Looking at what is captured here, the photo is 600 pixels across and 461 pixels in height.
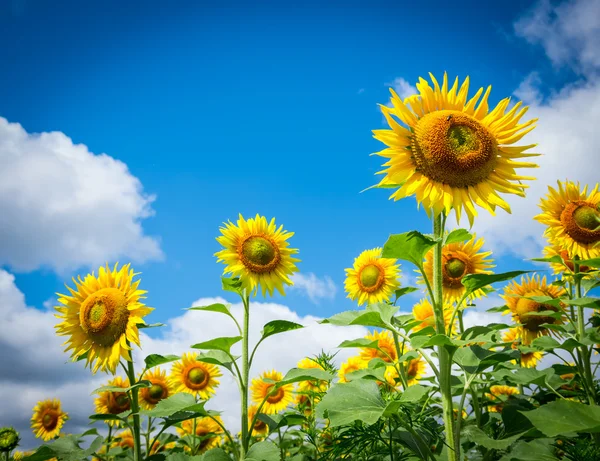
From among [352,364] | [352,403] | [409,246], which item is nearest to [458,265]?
[352,364]

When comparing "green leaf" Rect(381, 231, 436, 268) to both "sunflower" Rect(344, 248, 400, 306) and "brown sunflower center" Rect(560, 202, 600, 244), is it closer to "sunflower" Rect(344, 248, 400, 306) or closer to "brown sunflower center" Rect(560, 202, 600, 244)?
"brown sunflower center" Rect(560, 202, 600, 244)

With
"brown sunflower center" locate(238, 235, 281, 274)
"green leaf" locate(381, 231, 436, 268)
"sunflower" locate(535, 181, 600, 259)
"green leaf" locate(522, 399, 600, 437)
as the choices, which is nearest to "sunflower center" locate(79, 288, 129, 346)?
→ "brown sunflower center" locate(238, 235, 281, 274)

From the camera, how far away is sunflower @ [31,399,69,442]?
9258 mm

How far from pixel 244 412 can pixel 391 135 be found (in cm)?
231

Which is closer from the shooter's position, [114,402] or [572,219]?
[572,219]

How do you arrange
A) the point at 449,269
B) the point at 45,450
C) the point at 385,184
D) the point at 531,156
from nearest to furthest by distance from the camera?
the point at 385,184 < the point at 531,156 < the point at 45,450 < the point at 449,269

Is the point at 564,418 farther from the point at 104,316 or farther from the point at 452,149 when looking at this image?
the point at 104,316

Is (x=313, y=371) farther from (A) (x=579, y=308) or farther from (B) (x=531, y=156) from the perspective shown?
(A) (x=579, y=308)

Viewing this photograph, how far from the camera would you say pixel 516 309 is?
5.74m

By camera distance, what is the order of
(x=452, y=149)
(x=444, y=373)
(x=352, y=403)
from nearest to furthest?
(x=352, y=403) < (x=444, y=373) < (x=452, y=149)

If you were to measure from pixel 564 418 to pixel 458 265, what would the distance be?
290cm

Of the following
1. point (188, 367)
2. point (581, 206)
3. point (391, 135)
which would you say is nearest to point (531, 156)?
point (391, 135)

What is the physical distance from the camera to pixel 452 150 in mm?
3105

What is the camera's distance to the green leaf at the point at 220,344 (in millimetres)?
3674
